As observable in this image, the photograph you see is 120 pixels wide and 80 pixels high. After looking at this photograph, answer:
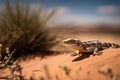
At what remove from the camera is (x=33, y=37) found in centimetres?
1009

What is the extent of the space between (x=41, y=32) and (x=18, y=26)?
31.4 inches

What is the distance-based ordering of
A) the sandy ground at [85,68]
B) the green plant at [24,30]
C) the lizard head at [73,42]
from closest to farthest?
the sandy ground at [85,68]
the lizard head at [73,42]
the green plant at [24,30]

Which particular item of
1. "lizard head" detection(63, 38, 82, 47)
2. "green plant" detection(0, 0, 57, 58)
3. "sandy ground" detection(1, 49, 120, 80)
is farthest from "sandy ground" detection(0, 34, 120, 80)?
"green plant" detection(0, 0, 57, 58)

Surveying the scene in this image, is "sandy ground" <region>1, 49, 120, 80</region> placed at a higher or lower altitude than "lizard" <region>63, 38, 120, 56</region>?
lower

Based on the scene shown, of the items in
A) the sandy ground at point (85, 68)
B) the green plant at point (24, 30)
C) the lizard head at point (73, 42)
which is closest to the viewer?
the sandy ground at point (85, 68)

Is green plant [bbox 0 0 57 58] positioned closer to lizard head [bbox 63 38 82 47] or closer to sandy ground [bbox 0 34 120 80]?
sandy ground [bbox 0 34 120 80]

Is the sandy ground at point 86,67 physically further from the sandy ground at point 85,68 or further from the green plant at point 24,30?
the green plant at point 24,30

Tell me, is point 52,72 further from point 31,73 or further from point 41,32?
point 41,32

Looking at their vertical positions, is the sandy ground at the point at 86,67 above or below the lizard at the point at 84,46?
below

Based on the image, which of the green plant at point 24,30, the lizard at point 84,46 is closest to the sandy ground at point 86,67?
the lizard at point 84,46

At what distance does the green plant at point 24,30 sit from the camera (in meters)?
9.84

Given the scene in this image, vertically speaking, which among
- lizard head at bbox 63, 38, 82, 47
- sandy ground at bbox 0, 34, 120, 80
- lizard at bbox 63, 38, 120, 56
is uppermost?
lizard head at bbox 63, 38, 82, 47

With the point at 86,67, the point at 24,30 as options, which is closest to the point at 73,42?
the point at 86,67

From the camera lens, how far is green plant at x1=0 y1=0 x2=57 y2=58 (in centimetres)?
984
